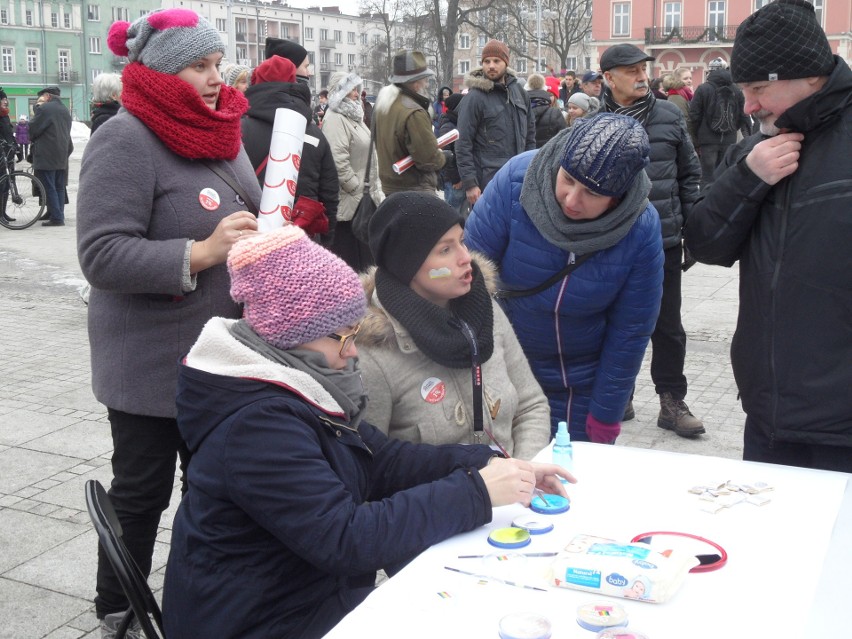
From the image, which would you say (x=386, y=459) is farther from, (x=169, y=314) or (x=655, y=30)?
(x=655, y=30)

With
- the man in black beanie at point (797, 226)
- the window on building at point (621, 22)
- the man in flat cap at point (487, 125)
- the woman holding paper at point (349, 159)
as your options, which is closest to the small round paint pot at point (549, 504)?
the man in black beanie at point (797, 226)

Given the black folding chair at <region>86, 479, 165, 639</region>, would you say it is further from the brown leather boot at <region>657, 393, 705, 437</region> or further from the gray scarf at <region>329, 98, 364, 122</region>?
the gray scarf at <region>329, 98, 364, 122</region>

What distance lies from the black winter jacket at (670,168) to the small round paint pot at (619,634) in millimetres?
3585

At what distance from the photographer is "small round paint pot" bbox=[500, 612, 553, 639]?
1621 mm

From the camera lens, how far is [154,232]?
276 cm

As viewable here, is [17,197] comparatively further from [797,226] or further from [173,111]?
[797,226]

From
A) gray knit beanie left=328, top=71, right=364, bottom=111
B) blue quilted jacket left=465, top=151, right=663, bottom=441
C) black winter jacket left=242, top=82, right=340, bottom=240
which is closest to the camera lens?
blue quilted jacket left=465, top=151, right=663, bottom=441

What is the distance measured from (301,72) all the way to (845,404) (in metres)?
4.11

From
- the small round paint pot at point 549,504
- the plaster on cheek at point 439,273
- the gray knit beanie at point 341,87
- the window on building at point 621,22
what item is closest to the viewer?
the small round paint pot at point 549,504

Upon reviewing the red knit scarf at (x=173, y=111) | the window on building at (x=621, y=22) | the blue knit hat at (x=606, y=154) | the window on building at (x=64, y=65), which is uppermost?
the window on building at (x=621, y=22)

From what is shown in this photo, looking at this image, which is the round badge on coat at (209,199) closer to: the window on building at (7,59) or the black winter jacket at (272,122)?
the black winter jacket at (272,122)

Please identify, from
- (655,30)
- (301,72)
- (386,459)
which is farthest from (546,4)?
(386,459)

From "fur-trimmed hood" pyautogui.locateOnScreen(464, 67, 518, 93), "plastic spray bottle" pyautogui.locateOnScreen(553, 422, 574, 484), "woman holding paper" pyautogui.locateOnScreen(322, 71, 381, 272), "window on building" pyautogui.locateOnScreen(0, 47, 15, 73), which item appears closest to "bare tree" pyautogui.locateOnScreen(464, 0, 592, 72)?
"window on building" pyautogui.locateOnScreen(0, 47, 15, 73)

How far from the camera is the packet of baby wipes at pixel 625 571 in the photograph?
69.1 inches
